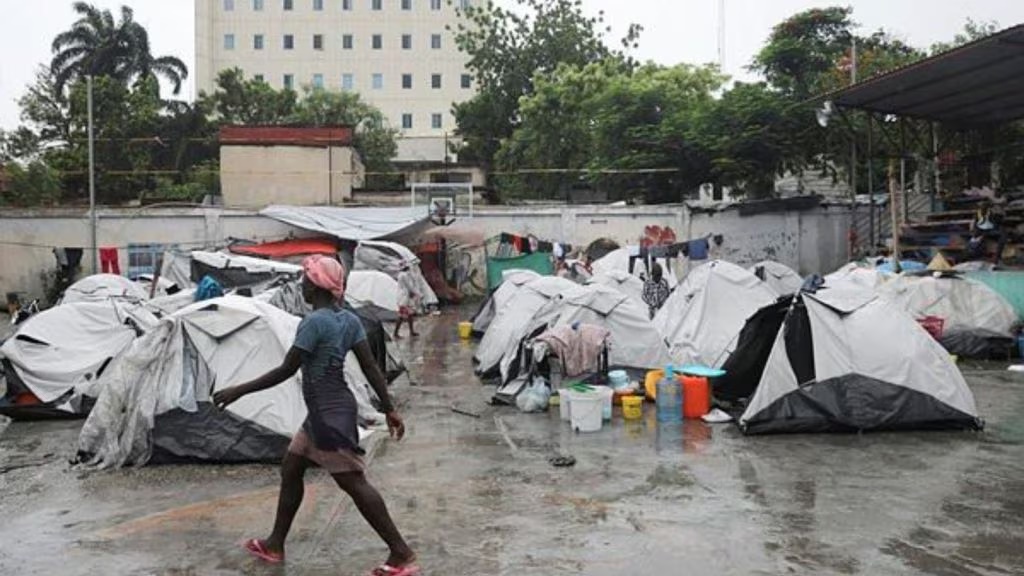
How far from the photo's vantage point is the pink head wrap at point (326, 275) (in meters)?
5.19

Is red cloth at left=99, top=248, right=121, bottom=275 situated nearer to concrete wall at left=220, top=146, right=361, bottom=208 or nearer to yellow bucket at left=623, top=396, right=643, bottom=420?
concrete wall at left=220, top=146, right=361, bottom=208

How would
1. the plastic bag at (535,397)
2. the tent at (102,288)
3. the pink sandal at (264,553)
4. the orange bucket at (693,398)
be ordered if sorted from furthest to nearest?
the tent at (102,288) → the plastic bag at (535,397) → the orange bucket at (693,398) → the pink sandal at (264,553)

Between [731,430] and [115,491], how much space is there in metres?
6.03

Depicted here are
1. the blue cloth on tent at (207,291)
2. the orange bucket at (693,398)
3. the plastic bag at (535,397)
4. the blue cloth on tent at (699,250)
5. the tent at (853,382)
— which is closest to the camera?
the tent at (853,382)

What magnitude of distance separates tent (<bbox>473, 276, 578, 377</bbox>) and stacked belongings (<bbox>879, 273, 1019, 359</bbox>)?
236 inches

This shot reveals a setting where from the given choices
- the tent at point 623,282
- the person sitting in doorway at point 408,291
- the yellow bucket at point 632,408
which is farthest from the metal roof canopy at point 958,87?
the person sitting in doorway at point 408,291

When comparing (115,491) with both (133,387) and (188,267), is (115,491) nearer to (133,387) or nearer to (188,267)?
(133,387)

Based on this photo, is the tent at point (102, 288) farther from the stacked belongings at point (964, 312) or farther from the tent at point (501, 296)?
the stacked belongings at point (964, 312)

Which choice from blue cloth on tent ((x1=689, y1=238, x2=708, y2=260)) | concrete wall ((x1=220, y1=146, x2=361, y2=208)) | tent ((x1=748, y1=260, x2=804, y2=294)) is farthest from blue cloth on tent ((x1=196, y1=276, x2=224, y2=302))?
concrete wall ((x1=220, y1=146, x2=361, y2=208))

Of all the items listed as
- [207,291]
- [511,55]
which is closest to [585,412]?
[207,291]

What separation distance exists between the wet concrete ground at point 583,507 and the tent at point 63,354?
128cm

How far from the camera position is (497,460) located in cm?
836

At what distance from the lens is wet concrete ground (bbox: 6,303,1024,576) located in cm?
564

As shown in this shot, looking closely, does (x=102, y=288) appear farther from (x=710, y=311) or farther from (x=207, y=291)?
(x=710, y=311)
